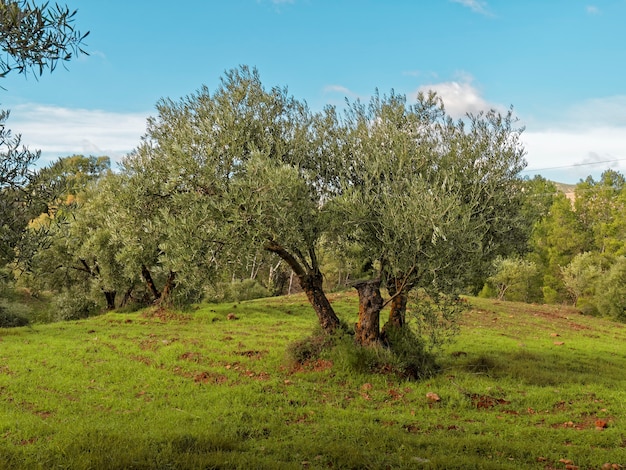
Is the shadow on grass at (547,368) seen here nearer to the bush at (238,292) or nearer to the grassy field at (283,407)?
the grassy field at (283,407)

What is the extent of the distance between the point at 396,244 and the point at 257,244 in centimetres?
380

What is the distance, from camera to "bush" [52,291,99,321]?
119 feet

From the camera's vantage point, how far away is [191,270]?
1320 centimetres

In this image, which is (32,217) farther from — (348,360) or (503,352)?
(503,352)

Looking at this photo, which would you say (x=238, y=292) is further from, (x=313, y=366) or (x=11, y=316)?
(x=313, y=366)

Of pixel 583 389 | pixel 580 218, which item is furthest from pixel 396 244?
pixel 580 218

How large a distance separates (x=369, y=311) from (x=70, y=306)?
3036 centimetres

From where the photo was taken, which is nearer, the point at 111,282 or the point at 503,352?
the point at 503,352

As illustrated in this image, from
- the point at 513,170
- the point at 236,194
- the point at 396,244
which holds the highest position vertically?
the point at 513,170

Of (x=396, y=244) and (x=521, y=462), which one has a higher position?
(x=396, y=244)

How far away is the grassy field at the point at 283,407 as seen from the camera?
845 centimetres

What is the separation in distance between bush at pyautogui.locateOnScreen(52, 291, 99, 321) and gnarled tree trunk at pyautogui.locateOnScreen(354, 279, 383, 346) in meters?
29.2

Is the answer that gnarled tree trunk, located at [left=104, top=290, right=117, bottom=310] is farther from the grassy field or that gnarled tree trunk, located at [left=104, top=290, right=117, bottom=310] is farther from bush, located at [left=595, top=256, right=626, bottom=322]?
bush, located at [left=595, top=256, right=626, bottom=322]

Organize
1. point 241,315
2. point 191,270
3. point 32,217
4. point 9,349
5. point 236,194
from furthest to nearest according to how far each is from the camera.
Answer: point 241,315, point 9,349, point 191,270, point 236,194, point 32,217
